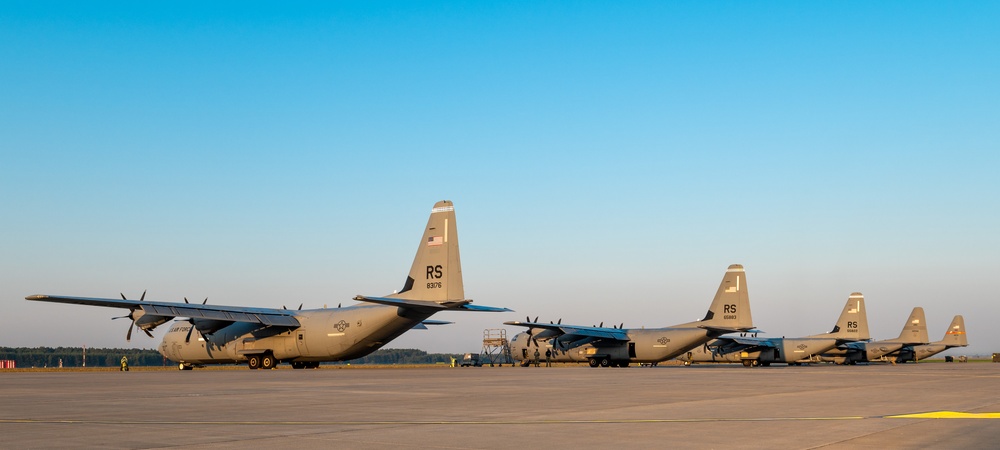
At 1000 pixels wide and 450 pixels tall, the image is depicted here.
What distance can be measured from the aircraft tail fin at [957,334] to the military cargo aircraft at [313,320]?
6910 cm

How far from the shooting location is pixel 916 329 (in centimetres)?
9250

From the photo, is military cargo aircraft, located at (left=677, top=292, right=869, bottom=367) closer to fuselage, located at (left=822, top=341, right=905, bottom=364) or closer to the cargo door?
fuselage, located at (left=822, top=341, right=905, bottom=364)

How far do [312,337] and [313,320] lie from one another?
3.47 feet

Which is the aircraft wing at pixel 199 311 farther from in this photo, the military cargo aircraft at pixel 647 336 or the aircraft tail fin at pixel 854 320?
the aircraft tail fin at pixel 854 320

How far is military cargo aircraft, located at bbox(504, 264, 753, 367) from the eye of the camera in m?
62.0

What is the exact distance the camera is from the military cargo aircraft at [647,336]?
Answer: 203ft

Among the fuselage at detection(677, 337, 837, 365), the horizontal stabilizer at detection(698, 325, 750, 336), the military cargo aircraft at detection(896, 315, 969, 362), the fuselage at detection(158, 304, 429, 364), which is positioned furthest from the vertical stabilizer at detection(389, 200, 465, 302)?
the military cargo aircraft at detection(896, 315, 969, 362)

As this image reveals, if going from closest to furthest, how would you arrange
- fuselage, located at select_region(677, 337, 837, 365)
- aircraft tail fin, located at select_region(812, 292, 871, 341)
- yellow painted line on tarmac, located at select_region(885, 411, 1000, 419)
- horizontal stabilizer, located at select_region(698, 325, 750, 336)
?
1. yellow painted line on tarmac, located at select_region(885, 411, 1000, 419)
2. horizontal stabilizer, located at select_region(698, 325, 750, 336)
3. fuselage, located at select_region(677, 337, 837, 365)
4. aircraft tail fin, located at select_region(812, 292, 871, 341)

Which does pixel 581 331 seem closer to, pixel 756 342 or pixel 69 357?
pixel 756 342

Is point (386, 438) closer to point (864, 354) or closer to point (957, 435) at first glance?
point (957, 435)

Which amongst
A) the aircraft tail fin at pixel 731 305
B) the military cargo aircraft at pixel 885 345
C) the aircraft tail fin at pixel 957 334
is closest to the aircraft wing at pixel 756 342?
the military cargo aircraft at pixel 885 345

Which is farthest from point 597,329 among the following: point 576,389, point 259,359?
point 576,389

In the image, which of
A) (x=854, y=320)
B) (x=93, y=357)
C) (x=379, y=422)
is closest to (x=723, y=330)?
(x=854, y=320)

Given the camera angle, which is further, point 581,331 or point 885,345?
point 885,345
